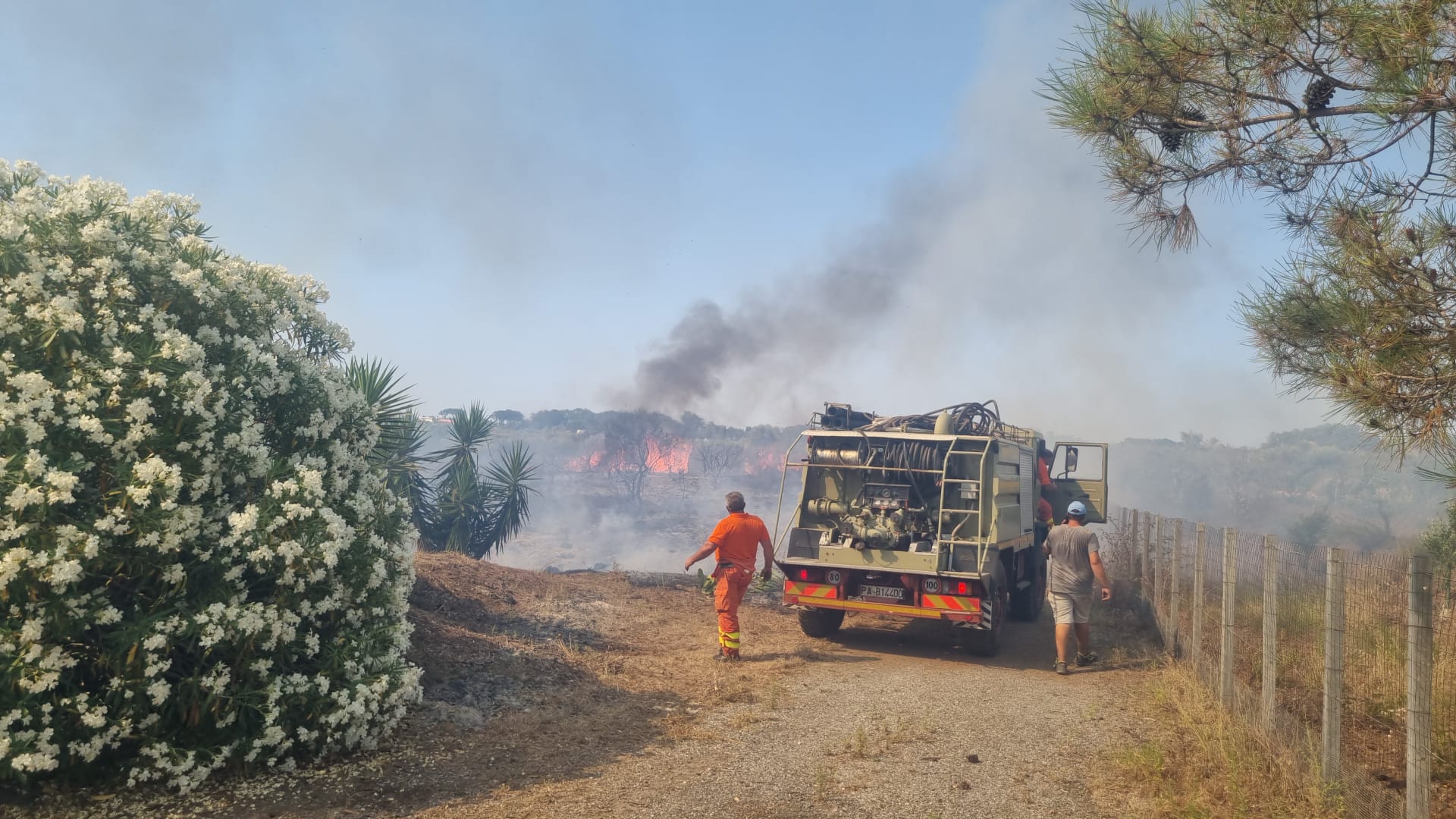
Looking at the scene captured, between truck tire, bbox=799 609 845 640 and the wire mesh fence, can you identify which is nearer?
the wire mesh fence

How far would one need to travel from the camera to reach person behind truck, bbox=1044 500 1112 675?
9.35 metres

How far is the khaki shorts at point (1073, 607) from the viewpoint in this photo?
9359mm

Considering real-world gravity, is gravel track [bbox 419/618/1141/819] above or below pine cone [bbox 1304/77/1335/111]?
below

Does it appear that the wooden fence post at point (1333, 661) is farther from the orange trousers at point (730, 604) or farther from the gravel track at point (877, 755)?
the orange trousers at point (730, 604)

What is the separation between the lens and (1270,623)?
5.96 metres

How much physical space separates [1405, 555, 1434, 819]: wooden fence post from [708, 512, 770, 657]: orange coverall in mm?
5676

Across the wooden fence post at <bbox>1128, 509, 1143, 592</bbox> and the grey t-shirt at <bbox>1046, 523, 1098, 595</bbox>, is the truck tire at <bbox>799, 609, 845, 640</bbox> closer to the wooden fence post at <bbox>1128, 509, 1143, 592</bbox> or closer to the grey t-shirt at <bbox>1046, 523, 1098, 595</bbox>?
the grey t-shirt at <bbox>1046, 523, 1098, 595</bbox>

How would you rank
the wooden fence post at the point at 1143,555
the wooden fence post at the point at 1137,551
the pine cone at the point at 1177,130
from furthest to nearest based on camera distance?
1. the wooden fence post at the point at 1137,551
2. the wooden fence post at the point at 1143,555
3. the pine cone at the point at 1177,130

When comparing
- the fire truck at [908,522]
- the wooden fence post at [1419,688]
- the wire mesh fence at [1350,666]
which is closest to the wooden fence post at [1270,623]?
the wire mesh fence at [1350,666]

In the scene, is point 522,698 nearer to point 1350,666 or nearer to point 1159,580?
point 1350,666

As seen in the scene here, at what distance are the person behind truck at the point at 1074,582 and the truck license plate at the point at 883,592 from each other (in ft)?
5.05

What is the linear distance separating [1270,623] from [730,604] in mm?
4778

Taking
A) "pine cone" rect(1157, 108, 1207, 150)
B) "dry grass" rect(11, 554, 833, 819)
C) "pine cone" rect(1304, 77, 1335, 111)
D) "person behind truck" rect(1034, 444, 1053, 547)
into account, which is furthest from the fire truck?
"pine cone" rect(1304, 77, 1335, 111)

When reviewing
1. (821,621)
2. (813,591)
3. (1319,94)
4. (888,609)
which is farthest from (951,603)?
(1319,94)
